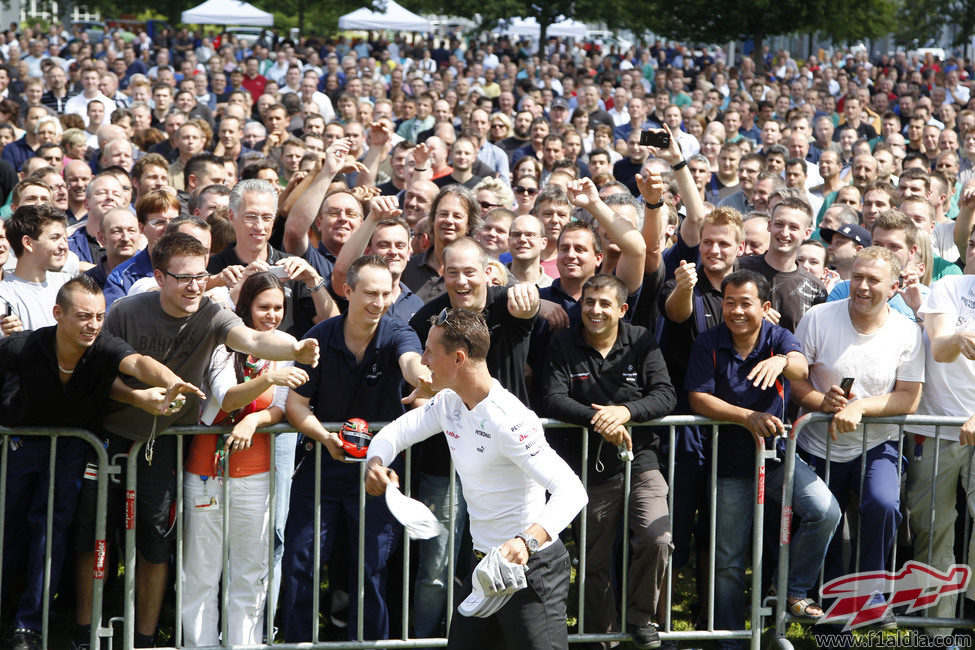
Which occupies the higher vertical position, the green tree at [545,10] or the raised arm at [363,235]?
the green tree at [545,10]

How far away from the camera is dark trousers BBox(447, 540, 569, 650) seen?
185 inches

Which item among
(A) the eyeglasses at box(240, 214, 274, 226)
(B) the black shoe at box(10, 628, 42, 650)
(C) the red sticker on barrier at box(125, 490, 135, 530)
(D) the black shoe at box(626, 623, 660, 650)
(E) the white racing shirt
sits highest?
(A) the eyeglasses at box(240, 214, 274, 226)

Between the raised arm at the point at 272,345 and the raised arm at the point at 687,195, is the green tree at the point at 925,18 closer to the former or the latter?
the raised arm at the point at 687,195

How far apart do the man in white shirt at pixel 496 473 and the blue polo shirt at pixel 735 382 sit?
1445mm

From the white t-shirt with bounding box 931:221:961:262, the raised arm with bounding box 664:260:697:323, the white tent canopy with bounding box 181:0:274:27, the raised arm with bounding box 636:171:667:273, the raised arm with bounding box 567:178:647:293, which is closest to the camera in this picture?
the raised arm with bounding box 664:260:697:323

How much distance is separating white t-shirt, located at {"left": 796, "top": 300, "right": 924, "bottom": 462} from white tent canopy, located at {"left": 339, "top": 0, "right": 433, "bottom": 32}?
37306 millimetres

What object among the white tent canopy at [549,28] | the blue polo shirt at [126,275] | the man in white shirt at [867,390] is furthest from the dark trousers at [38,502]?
the white tent canopy at [549,28]

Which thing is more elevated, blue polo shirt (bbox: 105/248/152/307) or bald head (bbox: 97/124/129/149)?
bald head (bbox: 97/124/129/149)

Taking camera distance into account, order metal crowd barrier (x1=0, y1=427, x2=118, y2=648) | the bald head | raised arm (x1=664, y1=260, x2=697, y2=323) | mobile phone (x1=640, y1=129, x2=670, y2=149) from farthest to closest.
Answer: the bald head, mobile phone (x1=640, y1=129, x2=670, y2=149), raised arm (x1=664, y1=260, x2=697, y2=323), metal crowd barrier (x1=0, y1=427, x2=118, y2=648)

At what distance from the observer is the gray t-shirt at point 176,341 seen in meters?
5.53

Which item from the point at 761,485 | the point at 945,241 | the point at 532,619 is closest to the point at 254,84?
the point at 945,241

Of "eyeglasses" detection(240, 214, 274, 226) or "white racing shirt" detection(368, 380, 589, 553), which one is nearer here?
"white racing shirt" detection(368, 380, 589, 553)

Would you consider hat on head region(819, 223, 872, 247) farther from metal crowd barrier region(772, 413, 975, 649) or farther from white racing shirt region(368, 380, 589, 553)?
white racing shirt region(368, 380, 589, 553)

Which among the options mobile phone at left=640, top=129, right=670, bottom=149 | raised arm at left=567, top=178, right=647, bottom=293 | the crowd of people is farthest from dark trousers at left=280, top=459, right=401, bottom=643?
mobile phone at left=640, top=129, right=670, bottom=149
